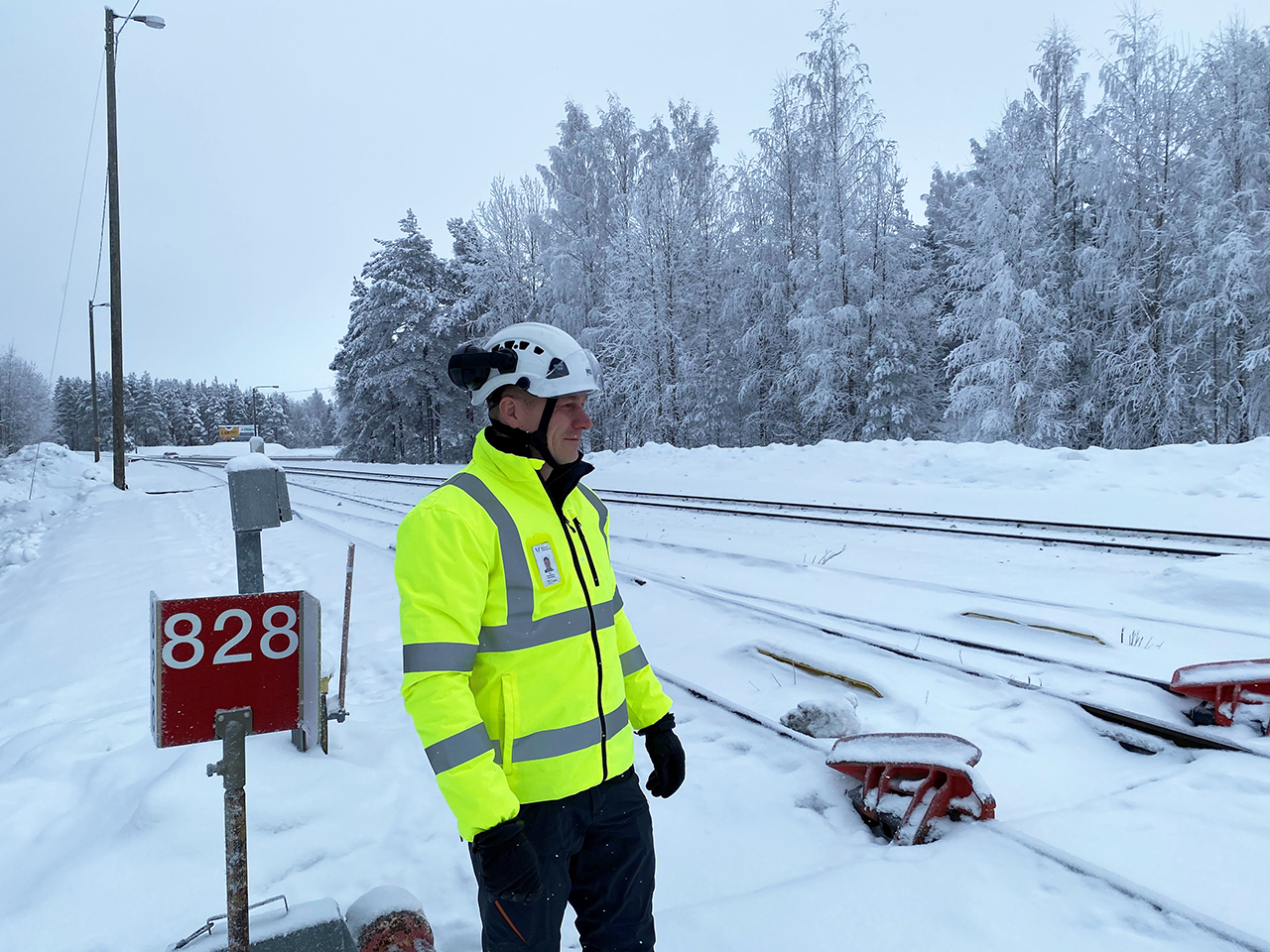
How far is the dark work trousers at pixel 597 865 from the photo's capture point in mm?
2008

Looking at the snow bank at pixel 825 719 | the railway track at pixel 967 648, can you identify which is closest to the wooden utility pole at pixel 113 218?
the railway track at pixel 967 648

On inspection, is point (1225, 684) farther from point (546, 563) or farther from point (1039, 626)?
point (546, 563)

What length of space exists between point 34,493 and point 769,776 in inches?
1008

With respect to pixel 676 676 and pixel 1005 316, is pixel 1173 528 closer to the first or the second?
pixel 676 676

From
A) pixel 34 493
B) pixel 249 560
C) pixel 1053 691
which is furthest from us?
pixel 34 493

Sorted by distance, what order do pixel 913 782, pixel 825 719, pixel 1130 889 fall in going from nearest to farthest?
pixel 1130 889
pixel 913 782
pixel 825 719

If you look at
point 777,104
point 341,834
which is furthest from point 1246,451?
point 777,104

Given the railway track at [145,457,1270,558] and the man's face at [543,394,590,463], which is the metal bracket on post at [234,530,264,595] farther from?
the railway track at [145,457,1270,558]

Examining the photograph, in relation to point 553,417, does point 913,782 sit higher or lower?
lower

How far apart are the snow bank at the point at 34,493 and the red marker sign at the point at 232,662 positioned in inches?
579

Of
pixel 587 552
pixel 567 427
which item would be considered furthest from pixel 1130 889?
pixel 567 427

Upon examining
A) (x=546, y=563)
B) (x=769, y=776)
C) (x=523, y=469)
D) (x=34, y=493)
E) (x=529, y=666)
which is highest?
(x=523, y=469)

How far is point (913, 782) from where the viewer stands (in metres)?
3.54

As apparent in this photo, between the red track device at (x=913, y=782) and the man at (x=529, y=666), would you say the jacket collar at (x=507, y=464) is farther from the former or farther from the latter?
the red track device at (x=913, y=782)
